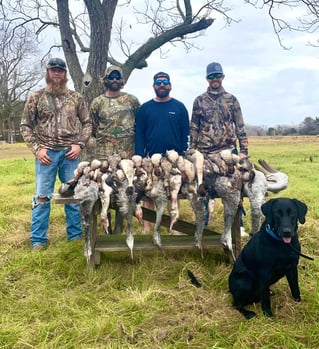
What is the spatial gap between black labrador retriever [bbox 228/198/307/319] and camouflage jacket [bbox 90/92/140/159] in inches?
95.8

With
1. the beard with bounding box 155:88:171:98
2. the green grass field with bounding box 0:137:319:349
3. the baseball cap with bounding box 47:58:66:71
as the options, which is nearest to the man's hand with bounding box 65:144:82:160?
the baseball cap with bounding box 47:58:66:71

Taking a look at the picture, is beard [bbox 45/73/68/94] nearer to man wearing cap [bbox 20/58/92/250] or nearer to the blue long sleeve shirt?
man wearing cap [bbox 20/58/92/250]

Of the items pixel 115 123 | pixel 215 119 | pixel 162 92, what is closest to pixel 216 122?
pixel 215 119

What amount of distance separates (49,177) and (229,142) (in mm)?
2550

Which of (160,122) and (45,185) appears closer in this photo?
(160,122)

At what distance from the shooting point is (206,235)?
16.6 feet

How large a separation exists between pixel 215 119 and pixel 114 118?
1.39 meters

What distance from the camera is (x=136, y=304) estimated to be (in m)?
3.86

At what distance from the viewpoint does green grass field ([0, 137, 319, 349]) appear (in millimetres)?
3305

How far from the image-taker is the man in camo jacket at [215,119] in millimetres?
5441

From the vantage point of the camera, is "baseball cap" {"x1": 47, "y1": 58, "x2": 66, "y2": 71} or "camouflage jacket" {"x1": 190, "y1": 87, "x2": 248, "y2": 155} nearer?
"baseball cap" {"x1": 47, "y1": 58, "x2": 66, "y2": 71}

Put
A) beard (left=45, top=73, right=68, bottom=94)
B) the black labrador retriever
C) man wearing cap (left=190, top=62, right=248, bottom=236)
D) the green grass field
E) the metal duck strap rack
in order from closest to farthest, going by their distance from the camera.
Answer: the green grass field
the black labrador retriever
the metal duck strap rack
beard (left=45, top=73, right=68, bottom=94)
man wearing cap (left=190, top=62, right=248, bottom=236)

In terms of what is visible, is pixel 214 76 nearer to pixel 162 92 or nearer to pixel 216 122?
pixel 216 122

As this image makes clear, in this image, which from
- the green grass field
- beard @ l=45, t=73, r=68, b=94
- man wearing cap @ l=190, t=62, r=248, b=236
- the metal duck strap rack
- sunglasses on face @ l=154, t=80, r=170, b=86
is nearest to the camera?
the green grass field
